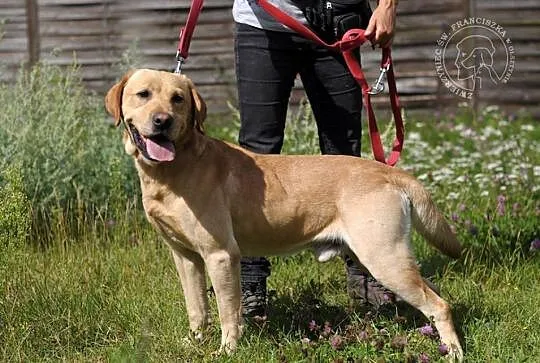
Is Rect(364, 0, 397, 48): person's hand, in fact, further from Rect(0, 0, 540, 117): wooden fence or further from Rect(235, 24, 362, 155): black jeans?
Rect(0, 0, 540, 117): wooden fence

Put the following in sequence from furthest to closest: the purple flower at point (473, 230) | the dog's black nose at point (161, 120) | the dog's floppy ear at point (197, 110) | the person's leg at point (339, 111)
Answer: the purple flower at point (473, 230)
the person's leg at point (339, 111)
the dog's floppy ear at point (197, 110)
the dog's black nose at point (161, 120)

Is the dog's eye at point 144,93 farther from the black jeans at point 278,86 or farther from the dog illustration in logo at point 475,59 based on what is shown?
the dog illustration in logo at point 475,59

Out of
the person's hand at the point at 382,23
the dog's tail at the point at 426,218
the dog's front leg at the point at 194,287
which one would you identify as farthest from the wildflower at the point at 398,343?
the person's hand at the point at 382,23

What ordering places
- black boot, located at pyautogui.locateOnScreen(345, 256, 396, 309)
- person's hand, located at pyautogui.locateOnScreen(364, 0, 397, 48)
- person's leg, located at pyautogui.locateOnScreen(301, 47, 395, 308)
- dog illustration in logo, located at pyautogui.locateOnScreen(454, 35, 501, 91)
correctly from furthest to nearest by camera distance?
1. dog illustration in logo, located at pyautogui.locateOnScreen(454, 35, 501, 91)
2. black boot, located at pyautogui.locateOnScreen(345, 256, 396, 309)
3. person's leg, located at pyautogui.locateOnScreen(301, 47, 395, 308)
4. person's hand, located at pyautogui.locateOnScreen(364, 0, 397, 48)

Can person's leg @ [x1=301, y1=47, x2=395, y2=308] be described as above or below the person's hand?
below

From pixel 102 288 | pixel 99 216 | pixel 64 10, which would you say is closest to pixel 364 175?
pixel 102 288

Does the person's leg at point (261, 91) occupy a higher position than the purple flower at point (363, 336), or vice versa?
the person's leg at point (261, 91)

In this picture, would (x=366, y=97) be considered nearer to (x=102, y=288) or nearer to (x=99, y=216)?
(x=102, y=288)

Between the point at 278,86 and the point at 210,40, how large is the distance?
6505mm

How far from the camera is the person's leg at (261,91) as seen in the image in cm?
481

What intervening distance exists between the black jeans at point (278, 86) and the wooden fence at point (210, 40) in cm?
577

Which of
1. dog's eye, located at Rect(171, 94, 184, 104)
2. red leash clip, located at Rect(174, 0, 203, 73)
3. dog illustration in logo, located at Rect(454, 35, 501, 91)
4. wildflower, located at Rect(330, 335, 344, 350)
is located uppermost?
red leash clip, located at Rect(174, 0, 203, 73)

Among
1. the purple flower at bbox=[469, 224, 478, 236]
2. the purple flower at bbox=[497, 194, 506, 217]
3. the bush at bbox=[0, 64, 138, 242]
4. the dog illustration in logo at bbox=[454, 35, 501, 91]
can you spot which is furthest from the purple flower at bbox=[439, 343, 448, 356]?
the dog illustration in logo at bbox=[454, 35, 501, 91]

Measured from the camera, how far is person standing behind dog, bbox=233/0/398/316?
4.81m
